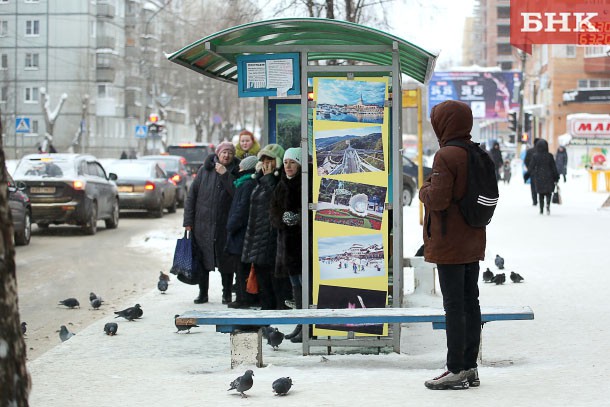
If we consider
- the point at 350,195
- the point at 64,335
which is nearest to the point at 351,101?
the point at 350,195

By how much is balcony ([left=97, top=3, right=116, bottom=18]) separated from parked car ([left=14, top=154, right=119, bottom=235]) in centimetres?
5362

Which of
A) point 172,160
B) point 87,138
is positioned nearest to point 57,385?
point 172,160

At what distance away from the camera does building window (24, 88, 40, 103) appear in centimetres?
7551

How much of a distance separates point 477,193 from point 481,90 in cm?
4989

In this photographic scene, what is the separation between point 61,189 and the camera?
22.8 metres

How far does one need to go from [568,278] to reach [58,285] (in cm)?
633

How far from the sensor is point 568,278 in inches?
557

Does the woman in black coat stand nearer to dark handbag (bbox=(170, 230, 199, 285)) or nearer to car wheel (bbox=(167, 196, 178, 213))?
car wheel (bbox=(167, 196, 178, 213))

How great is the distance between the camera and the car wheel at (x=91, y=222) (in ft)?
76.8

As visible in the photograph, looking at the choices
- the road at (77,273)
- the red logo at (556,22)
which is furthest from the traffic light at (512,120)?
the red logo at (556,22)

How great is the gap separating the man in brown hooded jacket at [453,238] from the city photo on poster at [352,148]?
63.8 inches

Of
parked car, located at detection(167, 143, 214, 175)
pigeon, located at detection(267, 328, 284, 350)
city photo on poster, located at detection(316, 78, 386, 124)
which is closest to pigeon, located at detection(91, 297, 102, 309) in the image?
pigeon, located at detection(267, 328, 284, 350)

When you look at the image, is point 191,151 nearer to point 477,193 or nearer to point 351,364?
point 351,364

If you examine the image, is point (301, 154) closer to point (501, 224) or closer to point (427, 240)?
point (427, 240)
